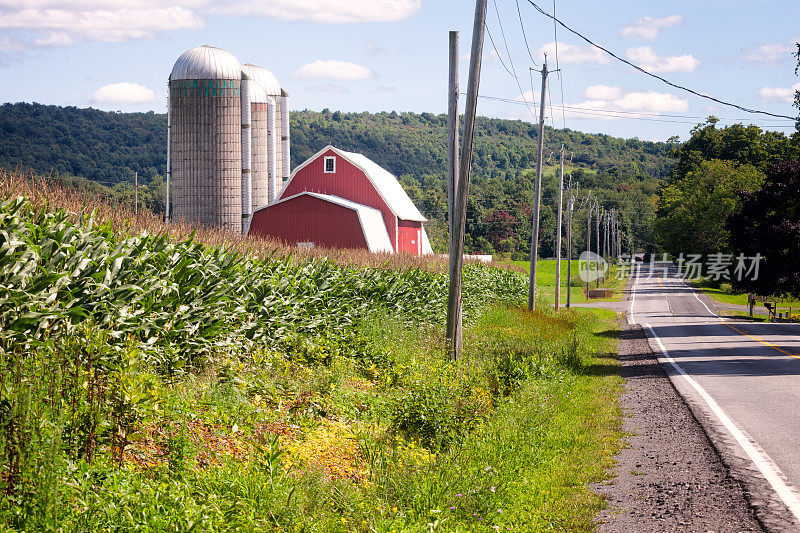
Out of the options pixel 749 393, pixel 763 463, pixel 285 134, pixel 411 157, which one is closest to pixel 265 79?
pixel 285 134

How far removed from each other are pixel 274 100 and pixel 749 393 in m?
28.9

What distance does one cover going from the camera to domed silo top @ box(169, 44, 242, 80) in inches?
1126

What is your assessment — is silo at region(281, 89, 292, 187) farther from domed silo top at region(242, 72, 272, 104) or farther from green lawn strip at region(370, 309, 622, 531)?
green lawn strip at region(370, 309, 622, 531)

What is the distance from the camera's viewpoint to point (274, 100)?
121 feet

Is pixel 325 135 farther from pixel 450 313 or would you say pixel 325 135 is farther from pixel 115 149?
pixel 450 313

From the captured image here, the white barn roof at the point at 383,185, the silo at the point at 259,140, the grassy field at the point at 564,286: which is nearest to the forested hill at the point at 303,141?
the silo at the point at 259,140

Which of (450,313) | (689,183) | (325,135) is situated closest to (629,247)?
(689,183)

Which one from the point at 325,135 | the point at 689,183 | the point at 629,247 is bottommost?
the point at 629,247

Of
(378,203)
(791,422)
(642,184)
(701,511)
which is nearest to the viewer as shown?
(701,511)

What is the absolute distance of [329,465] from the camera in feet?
23.5

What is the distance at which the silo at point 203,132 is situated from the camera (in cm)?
2855

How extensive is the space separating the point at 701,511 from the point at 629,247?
149476 millimetres

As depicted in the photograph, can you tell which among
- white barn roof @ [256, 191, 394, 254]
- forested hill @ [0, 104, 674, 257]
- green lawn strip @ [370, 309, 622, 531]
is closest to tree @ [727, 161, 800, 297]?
forested hill @ [0, 104, 674, 257]

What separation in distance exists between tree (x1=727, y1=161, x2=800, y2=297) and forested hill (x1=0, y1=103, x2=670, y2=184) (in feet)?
89.1
